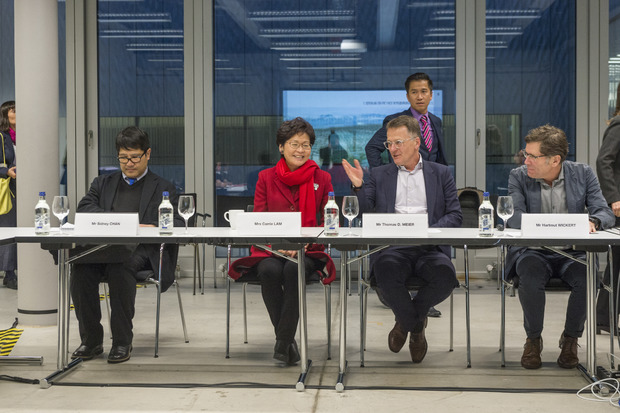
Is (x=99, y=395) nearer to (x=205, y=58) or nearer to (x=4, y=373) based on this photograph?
(x=4, y=373)

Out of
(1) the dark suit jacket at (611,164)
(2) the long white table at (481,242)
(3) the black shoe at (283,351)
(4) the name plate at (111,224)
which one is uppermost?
(1) the dark suit jacket at (611,164)

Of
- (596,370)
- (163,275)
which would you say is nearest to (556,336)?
(596,370)

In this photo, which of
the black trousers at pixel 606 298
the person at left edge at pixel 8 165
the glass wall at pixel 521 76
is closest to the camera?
the black trousers at pixel 606 298

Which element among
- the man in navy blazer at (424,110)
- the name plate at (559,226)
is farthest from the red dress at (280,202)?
the man in navy blazer at (424,110)

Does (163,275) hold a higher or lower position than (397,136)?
lower

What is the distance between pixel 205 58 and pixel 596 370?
4698 mm

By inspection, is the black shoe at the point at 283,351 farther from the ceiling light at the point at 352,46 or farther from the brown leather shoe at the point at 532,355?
the ceiling light at the point at 352,46

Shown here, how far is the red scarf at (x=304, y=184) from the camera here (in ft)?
A: 12.3

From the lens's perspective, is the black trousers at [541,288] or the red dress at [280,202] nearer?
the black trousers at [541,288]

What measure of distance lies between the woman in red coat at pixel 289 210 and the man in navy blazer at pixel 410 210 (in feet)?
0.82

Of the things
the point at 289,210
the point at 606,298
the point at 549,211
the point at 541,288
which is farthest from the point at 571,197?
the point at 289,210

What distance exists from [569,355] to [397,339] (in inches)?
33.0

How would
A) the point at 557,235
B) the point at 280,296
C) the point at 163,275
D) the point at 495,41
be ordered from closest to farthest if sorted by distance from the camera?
the point at 557,235, the point at 280,296, the point at 163,275, the point at 495,41

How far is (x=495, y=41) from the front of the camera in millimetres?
6688
